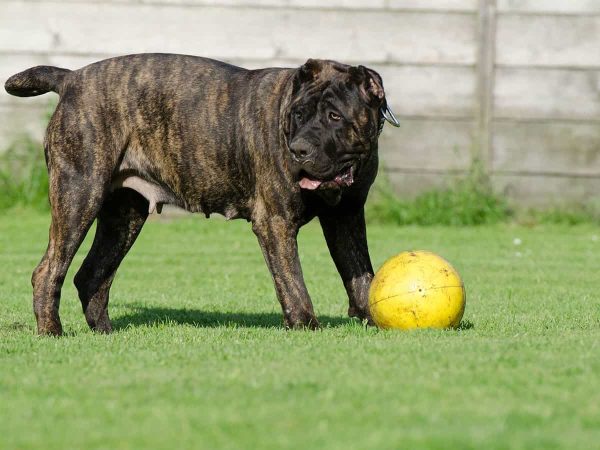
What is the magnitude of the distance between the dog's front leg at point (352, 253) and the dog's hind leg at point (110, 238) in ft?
4.08

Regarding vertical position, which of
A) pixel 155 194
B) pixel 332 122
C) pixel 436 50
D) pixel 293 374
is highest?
pixel 436 50

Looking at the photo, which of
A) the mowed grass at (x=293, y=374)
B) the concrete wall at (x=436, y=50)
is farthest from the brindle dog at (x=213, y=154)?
the concrete wall at (x=436, y=50)

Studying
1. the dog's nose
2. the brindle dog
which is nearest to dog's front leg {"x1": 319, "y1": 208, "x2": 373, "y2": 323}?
the brindle dog

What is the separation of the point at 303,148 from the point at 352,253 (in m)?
0.95

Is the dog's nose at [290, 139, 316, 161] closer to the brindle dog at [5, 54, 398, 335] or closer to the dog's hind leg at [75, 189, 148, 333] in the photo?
the brindle dog at [5, 54, 398, 335]

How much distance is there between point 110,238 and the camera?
7.51 meters

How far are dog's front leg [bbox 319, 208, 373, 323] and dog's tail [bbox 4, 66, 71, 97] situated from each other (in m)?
1.77

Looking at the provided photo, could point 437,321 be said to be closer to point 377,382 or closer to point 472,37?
point 377,382

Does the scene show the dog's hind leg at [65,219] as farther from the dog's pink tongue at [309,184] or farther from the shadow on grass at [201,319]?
the dog's pink tongue at [309,184]

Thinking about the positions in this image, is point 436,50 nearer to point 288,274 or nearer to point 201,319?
point 201,319

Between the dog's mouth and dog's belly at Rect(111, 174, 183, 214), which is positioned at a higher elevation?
the dog's mouth

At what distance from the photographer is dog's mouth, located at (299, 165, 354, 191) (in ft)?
21.2

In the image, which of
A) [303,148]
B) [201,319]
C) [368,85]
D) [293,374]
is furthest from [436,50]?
[293,374]

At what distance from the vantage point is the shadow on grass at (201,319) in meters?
7.25
